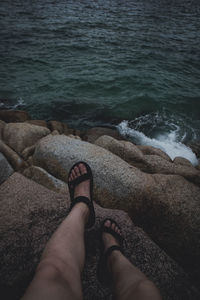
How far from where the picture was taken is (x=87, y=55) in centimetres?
978

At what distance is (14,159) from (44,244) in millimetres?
1776

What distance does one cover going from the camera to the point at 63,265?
1266mm

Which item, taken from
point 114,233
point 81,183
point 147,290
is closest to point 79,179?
point 81,183

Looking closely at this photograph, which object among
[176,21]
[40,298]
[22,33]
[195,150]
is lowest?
[195,150]

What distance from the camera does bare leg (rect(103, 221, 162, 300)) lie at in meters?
1.12

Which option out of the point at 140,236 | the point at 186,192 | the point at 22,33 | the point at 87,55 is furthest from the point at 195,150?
the point at 22,33

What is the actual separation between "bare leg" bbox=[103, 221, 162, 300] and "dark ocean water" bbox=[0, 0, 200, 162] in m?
4.08

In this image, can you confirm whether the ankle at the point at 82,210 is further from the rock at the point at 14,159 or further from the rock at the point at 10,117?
the rock at the point at 10,117

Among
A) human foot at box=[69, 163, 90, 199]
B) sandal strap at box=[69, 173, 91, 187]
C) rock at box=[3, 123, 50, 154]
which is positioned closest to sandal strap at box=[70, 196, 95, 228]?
human foot at box=[69, 163, 90, 199]

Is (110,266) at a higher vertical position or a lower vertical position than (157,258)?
higher

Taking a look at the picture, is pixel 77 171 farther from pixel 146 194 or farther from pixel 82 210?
pixel 146 194

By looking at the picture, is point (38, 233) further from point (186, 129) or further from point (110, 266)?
point (186, 129)

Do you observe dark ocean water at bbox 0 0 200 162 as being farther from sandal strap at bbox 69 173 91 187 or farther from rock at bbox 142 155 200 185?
sandal strap at bbox 69 173 91 187

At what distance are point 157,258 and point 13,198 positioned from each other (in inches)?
74.0
